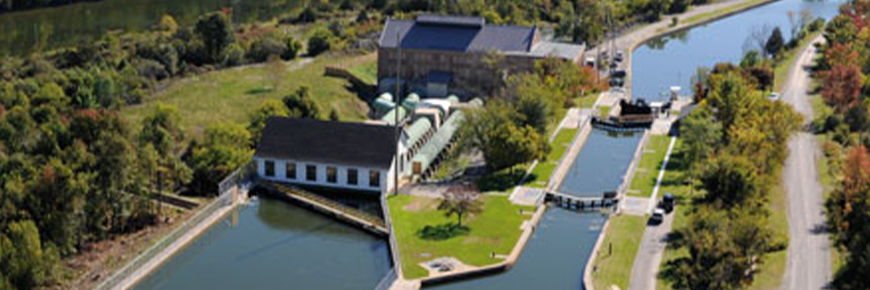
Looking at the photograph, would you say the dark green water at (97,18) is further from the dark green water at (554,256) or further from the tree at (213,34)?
the dark green water at (554,256)

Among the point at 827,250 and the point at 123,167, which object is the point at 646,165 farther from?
the point at 123,167

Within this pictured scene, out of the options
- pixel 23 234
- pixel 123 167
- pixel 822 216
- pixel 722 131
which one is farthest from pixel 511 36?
pixel 23 234

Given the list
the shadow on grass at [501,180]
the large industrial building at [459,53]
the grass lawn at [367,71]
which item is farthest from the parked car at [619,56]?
the shadow on grass at [501,180]

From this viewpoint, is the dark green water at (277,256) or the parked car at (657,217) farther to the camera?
the parked car at (657,217)

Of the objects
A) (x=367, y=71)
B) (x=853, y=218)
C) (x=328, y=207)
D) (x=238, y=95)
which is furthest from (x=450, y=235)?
(x=367, y=71)

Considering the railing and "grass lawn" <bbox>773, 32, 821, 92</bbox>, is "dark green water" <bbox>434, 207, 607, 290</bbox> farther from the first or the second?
"grass lawn" <bbox>773, 32, 821, 92</bbox>

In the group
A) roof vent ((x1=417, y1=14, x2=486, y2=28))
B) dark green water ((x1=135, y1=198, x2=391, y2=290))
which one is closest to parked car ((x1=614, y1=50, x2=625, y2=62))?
roof vent ((x1=417, y1=14, x2=486, y2=28))
